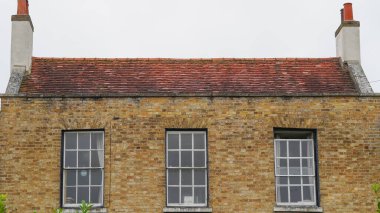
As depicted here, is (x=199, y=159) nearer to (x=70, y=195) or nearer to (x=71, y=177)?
(x=71, y=177)

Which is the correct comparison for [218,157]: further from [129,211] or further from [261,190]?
[129,211]

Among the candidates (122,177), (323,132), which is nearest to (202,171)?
(122,177)

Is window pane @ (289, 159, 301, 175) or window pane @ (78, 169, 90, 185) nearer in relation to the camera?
window pane @ (78, 169, 90, 185)

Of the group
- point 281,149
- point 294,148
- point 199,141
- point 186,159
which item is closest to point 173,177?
point 186,159

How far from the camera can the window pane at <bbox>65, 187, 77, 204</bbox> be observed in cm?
1859

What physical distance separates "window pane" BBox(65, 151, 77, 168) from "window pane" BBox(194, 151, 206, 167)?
3.12 m

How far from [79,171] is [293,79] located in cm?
653

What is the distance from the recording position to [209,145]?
18.8 meters

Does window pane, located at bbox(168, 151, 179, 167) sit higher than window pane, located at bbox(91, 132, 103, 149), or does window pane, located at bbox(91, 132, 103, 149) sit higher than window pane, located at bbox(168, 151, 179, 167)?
window pane, located at bbox(91, 132, 103, 149)

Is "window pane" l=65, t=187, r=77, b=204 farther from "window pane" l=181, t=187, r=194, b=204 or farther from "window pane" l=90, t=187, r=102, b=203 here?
"window pane" l=181, t=187, r=194, b=204

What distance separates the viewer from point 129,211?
1833 cm

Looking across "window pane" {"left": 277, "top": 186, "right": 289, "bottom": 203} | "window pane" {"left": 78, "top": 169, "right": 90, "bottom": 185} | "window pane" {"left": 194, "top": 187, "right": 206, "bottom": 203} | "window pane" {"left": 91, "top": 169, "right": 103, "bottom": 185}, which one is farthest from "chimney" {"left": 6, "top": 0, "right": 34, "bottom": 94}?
"window pane" {"left": 277, "top": 186, "right": 289, "bottom": 203}

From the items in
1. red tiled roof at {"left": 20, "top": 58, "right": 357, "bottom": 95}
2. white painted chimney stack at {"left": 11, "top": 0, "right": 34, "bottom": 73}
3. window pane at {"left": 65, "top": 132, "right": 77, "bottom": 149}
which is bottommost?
window pane at {"left": 65, "top": 132, "right": 77, "bottom": 149}

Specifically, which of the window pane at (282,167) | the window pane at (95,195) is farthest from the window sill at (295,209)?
the window pane at (95,195)
